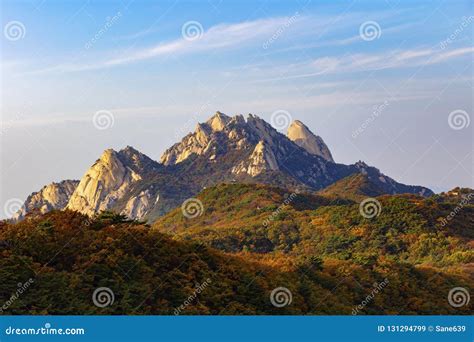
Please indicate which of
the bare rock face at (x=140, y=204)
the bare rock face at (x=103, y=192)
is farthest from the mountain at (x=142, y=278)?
the bare rock face at (x=103, y=192)

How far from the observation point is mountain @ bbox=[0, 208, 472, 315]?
22953 mm

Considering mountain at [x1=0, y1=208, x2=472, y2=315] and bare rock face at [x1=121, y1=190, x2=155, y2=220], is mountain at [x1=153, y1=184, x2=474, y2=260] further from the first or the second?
bare rock face at [x1=121, y1=190, x2=155, y2=220]

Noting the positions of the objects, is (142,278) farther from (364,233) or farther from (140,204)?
(140,204)

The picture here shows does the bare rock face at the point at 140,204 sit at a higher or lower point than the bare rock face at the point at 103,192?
lower

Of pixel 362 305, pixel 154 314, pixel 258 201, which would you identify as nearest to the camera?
pixel 154 314

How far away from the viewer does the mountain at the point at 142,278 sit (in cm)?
2295

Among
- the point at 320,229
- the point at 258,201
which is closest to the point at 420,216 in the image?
the point at 320,229

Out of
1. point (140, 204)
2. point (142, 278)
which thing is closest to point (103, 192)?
point (140, 204)

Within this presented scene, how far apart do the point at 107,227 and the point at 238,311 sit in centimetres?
663

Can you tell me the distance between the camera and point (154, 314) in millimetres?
24047

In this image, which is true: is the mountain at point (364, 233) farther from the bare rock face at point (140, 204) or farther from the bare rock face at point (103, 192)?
the bare rock face at point (103, 192)

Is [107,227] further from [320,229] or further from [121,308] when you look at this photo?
[320,229]

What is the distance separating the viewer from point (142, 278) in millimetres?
25344

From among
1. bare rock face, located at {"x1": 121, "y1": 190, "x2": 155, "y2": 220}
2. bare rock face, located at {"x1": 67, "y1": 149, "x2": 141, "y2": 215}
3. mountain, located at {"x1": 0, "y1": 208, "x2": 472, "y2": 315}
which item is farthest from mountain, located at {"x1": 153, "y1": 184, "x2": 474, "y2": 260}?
bare rock face, located at {"x1": 67, "y1": 149, "x2": 141, "y2": 215}
